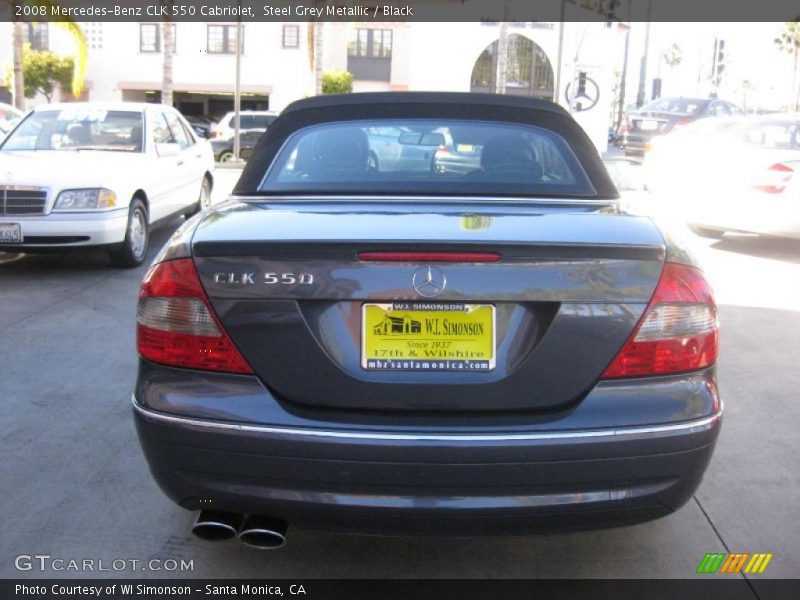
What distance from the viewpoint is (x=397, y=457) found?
2.66 m

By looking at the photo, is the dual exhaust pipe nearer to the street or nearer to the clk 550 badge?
the street

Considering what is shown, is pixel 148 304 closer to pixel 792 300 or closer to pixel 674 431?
pixel 674 431

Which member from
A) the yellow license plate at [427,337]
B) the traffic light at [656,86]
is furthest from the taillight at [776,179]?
the traffic light at [656,86]

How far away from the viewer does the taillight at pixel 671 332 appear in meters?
2.78

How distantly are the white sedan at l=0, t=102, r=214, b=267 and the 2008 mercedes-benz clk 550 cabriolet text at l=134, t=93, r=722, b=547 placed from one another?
567cm

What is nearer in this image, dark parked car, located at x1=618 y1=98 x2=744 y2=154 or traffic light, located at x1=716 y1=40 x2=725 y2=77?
dark parked car, located at x1=618 y1=98 x2=744 y2=154

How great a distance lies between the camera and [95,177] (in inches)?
325

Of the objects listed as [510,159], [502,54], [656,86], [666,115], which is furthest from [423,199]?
[656,86]

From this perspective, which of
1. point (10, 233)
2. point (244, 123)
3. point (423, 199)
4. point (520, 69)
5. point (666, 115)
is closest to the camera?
point (423, 199)

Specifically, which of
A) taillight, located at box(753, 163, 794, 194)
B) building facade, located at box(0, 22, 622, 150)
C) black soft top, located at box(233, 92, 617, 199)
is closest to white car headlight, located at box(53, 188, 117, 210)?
black soft top, located at box(233, 92, 617, 199)

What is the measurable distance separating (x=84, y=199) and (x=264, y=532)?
599cm

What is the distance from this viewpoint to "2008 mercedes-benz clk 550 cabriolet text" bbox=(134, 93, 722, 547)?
2.69m

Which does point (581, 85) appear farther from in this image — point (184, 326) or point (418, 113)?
point (184, 326)
